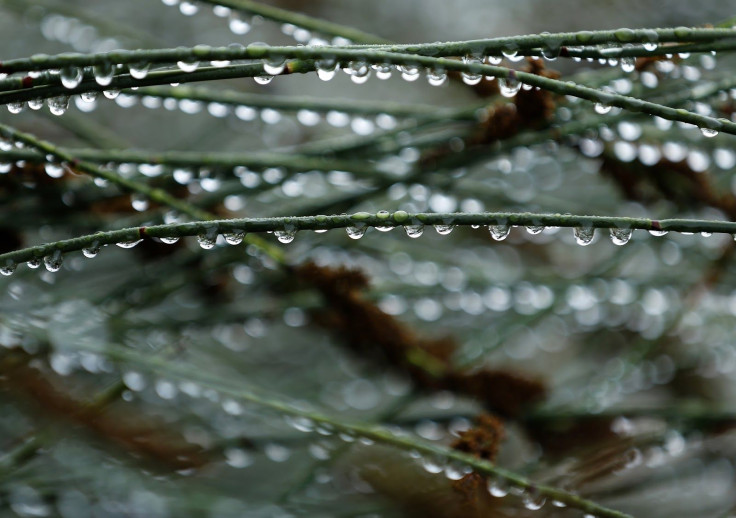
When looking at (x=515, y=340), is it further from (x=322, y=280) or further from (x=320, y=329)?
(x=322, y=280)

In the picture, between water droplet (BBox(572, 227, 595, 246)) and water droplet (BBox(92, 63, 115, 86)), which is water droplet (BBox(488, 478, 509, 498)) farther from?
water droplet (BBox(92, 63, 115, 86))

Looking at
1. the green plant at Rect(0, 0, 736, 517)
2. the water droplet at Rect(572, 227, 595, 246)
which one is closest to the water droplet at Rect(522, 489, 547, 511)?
the green plant at Rect(0, 0, 736, 517)

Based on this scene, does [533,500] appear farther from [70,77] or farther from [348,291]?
[70,77]

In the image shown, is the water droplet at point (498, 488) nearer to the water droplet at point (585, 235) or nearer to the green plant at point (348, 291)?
the green plant at point (348, 291)

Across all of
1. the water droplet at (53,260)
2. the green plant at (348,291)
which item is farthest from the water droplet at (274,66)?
the water droplet at (53,260)

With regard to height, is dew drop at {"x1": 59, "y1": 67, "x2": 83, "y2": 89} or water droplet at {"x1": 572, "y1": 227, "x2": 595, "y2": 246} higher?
water droplet at {"x1": 572, "y1": 227, "x2": 595, "y2": 246}

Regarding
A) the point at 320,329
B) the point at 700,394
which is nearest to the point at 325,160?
the point at 320,329
